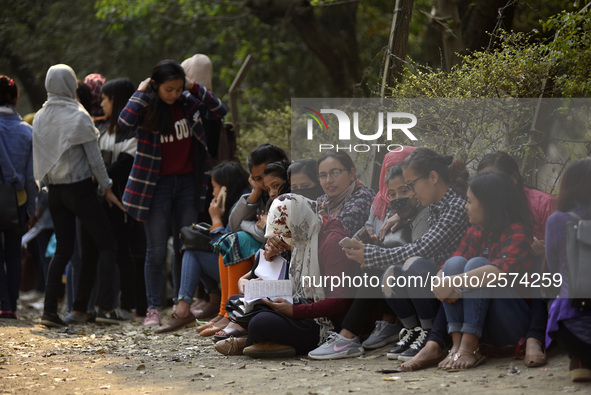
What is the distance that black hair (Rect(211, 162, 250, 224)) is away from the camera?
22.1ft

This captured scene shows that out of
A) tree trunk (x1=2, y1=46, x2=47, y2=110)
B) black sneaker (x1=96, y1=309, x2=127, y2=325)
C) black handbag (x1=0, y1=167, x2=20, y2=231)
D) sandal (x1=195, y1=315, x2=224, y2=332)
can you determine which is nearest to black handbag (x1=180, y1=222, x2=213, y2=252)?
sandal (x1=195, y1=315, x2=224, y2=332)

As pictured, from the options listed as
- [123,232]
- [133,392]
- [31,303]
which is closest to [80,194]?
[123,232]

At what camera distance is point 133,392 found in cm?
438

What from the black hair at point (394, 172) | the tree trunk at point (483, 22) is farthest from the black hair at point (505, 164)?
the tree trunk at point (483, 22)

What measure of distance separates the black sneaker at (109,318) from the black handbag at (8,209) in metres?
1.09

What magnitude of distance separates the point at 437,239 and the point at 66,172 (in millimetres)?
3582

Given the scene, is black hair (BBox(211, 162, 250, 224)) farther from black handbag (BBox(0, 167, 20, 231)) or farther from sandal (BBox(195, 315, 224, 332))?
black handbag (BBox(0, 167, 20, 231))

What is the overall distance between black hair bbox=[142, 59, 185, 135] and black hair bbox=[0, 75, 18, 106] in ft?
5.31

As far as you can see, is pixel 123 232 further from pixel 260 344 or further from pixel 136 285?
pixel 260 344

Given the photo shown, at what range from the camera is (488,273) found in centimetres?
435

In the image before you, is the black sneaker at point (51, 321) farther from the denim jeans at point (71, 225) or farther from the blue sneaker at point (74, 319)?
the blue sneaker at point (74, 319)

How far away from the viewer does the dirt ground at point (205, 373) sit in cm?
409

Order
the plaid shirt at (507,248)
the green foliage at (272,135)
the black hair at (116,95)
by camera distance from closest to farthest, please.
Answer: the plaid shirt at (507,248), the black hair at (116,95), the green foliage at (272,135)

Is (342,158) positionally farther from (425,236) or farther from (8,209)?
(8,209)
